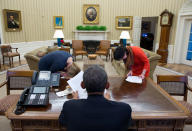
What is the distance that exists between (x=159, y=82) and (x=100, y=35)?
7803 millimetres

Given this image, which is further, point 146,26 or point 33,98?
point 146,26

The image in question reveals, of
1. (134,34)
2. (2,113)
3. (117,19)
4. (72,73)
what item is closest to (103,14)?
(117,19)

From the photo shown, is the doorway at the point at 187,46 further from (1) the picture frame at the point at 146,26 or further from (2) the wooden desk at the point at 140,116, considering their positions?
(2) the wooden desk at the point at 140,116

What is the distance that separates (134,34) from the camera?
9562mm

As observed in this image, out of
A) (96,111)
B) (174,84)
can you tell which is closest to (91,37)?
(174,84)

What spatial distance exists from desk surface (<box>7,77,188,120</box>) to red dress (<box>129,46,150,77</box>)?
712 millimetres

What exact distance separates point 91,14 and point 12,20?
438 centimetres

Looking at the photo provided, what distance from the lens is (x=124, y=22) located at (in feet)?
31.8

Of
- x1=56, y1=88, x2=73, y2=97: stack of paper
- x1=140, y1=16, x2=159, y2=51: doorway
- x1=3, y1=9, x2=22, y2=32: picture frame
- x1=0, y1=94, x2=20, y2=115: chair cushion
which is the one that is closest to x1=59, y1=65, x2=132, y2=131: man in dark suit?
x1=56, y1=88, x2=73, y2=97: stack of paper

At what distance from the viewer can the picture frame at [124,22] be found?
959cm

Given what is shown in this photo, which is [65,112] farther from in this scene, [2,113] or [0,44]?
[0,44]

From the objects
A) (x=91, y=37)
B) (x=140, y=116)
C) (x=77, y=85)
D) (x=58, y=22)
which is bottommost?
(x=140, y=116)

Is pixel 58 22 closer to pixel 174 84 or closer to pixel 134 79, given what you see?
pixel 134 79

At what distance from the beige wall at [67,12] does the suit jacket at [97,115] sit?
26.8ft
